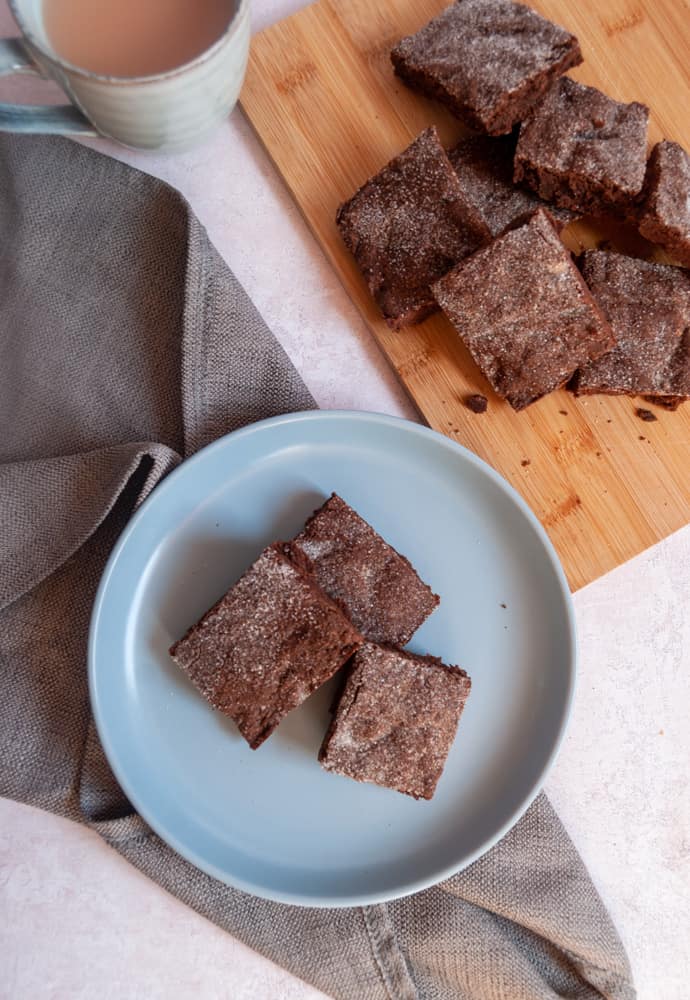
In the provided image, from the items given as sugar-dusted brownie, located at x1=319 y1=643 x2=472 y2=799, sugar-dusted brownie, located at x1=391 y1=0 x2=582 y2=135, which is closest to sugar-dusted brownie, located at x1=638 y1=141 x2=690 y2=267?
sugar-dusted brownie, located at x1=391 y1=0 x2=582 y2=135

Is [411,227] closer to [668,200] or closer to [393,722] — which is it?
[668,200]

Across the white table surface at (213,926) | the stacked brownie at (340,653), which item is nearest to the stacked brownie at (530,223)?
the white table surface at (213,926)

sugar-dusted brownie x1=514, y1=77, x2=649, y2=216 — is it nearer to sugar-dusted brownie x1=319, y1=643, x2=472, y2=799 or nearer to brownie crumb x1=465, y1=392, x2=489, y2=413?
brownie crumb x1=465, y1=392, x2=489, y2=413

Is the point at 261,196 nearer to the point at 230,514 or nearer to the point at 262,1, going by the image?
the point at 262,1

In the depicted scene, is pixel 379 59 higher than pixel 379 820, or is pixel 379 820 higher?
pixel 379 59

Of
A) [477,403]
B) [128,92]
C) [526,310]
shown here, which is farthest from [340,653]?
[128,92]

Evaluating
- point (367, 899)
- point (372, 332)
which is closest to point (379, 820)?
point (367, 899)
